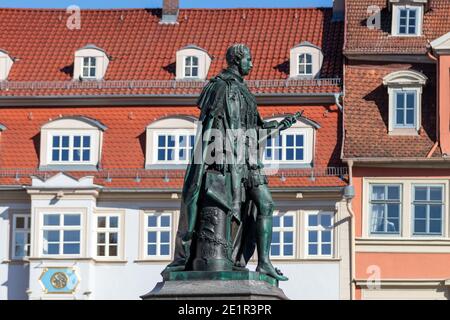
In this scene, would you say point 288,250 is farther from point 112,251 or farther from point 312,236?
point 112,251

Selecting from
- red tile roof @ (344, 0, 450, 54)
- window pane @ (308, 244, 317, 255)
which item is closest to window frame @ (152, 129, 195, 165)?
window pane @ (308, 244, 317, 255)

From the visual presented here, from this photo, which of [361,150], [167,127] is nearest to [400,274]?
[361,150]

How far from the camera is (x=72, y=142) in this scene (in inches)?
2132

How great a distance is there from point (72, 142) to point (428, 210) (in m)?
9.54

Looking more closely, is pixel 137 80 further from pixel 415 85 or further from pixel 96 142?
pixel 415 85

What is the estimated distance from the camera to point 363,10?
5447cm

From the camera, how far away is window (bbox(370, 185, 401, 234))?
52.0 meters

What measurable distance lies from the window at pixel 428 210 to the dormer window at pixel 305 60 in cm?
436

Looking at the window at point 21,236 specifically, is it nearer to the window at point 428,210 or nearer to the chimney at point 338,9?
the chimney at point 338,9

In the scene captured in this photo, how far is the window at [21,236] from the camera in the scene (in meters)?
53.6

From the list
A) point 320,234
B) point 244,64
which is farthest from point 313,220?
point 244,64

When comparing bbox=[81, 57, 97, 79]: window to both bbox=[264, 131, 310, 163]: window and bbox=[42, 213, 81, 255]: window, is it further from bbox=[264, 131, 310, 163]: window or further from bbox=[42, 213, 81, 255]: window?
bbox=[264, 131, 310, 163]: window

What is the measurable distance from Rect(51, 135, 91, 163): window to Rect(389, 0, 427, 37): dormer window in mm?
8615

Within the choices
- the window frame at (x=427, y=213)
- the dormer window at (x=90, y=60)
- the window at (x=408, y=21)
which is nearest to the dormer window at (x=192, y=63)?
the dormer window at (x=90, y=60)
